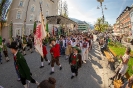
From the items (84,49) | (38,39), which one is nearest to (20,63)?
(38,39)

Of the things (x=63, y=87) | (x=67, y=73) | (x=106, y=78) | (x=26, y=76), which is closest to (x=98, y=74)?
(x=106, y=78)

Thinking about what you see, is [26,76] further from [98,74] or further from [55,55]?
[98,74]

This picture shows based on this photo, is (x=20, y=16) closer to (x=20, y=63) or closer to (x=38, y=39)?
(x=38, y=39)

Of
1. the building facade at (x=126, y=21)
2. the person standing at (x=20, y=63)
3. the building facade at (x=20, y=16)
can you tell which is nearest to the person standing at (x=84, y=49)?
the person standing at (x=20, y=63)

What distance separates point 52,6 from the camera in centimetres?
4438

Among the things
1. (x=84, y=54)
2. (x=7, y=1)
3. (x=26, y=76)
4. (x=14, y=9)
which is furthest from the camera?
(x=14, y=9)

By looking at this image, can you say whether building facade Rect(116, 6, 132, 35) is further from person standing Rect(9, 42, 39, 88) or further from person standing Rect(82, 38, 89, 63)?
person standing Rect(9, 42, 39, 88)

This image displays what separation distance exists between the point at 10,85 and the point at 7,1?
27862 mm

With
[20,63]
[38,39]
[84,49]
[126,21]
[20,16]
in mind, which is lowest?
[84,49]

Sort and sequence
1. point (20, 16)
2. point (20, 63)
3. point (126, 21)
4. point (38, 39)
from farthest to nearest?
point (126, 21), point (20, 16), point (38, 39), point (20, 63)

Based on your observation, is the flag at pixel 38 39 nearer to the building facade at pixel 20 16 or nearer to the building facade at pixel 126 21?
the building facade at pixel 20 16

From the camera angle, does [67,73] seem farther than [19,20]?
No

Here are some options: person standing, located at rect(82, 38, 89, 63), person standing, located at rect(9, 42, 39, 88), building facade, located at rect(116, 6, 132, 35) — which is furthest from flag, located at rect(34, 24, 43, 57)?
building facade, located at rect(116, 6, 132, 35)

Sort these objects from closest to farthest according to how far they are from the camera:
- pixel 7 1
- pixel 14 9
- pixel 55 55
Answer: pixel 55 55 < pixel 7 1 < pixel 14 9
